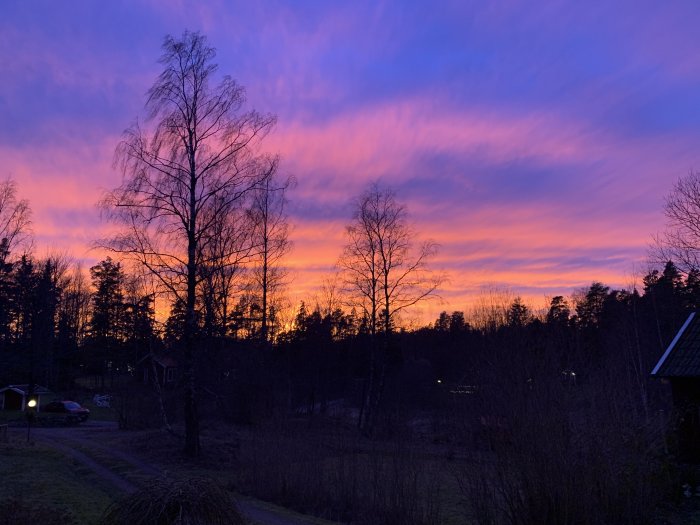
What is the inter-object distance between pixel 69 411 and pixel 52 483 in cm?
3201

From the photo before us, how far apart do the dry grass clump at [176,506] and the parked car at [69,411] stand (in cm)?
4006

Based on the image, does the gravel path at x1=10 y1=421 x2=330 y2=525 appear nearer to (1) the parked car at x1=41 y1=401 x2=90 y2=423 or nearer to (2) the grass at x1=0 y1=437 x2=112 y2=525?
(2) the grass at x1=0 y1=437 x2=112 y2=525

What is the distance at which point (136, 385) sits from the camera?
3712 cm

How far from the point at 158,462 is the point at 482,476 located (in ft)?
47.3

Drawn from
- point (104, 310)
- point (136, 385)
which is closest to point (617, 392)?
point (136, 385)

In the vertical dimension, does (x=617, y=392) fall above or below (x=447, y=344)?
below

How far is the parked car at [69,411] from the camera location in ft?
135

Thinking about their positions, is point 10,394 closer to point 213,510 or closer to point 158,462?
point 158,462

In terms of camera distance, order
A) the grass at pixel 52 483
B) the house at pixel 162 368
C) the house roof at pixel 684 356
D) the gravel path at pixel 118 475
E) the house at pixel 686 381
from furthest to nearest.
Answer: the house at pixel 162 368, the house roof at pixel 684 356, the house at pixel 686 381, the gravel path at pixel 118 475, the grass at pixel 52 483

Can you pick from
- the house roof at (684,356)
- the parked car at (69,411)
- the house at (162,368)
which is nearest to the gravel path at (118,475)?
the house at (162,368)

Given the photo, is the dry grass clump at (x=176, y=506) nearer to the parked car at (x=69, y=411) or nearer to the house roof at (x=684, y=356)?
the house roof at (x=684, y=356)

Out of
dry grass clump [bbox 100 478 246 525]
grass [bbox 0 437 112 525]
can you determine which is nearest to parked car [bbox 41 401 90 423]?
grass [bbox 0 437 112 525]

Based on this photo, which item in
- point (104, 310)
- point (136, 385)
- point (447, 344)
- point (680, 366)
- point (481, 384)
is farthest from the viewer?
point (104, 310)

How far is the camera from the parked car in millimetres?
41128
